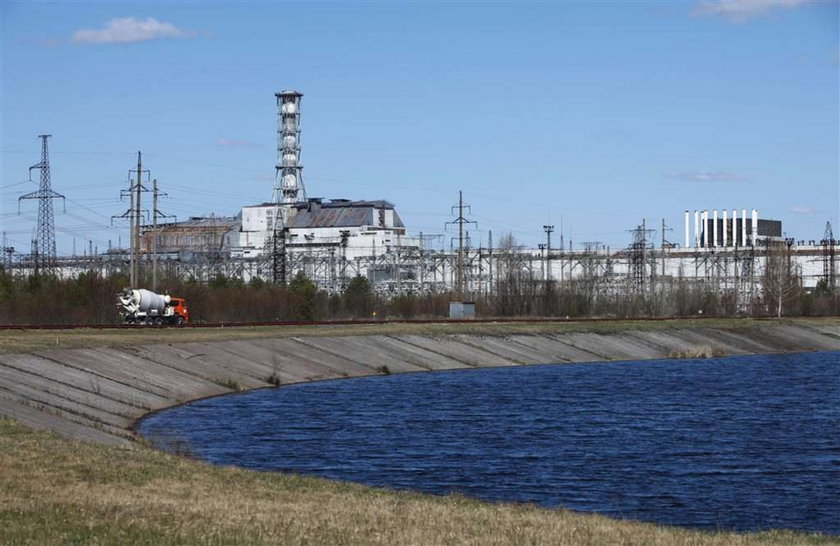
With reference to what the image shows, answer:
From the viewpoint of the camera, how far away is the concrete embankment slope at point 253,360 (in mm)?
39044

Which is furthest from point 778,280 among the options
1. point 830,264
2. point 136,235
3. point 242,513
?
point 242,513

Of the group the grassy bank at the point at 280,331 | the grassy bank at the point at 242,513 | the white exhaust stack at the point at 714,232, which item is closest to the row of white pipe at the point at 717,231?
the white exhaust stack at the point at 714,232

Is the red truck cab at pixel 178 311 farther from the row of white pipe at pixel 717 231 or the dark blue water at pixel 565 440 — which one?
the row of white pipe at pixel 717 231

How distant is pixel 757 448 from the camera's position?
116ft

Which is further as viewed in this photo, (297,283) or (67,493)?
(297,283)

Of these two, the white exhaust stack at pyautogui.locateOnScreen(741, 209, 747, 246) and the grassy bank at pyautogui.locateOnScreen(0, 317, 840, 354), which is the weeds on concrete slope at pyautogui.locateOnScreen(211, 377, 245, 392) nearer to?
the grassy bank at pyautogui.locateOnScreen(0, 317, 840, 354)

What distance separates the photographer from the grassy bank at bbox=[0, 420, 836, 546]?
57.2 ft

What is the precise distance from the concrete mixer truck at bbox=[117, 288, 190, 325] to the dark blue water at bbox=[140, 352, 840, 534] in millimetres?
23476

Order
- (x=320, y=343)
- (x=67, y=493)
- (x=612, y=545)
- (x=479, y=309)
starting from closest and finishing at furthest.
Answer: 1. (x=612, y=545)
2. (x=67, y=493)
3. (x=320, y=343)
4. (x=479, y=309)

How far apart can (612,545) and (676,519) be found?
6.62 m

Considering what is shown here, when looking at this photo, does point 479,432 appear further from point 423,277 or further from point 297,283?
point 423,277

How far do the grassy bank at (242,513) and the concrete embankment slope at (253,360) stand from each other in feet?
26.8

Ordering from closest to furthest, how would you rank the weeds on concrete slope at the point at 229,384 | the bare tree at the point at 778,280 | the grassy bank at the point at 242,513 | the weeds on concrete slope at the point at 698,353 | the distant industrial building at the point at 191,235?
the grassy bank at the point at 242,513, the weeds on concrete slope at the point at 229,384, the weeds on concrete slope at the point at 698,353, the bare tree at the point at 778,280, the distant industrial building at the point at 191,235

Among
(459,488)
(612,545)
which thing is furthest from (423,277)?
(612,545)
